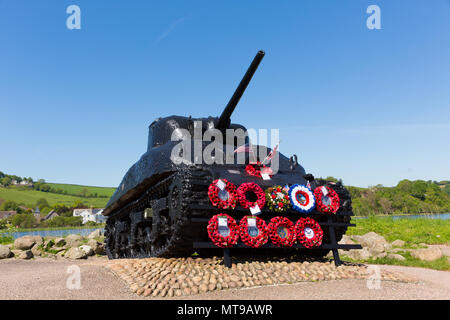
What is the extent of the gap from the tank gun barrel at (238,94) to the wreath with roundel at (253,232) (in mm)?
3415

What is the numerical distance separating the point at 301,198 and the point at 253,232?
151 centimetres

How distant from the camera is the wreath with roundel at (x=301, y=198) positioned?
25.5ft

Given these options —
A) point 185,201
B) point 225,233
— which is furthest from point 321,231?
point 185,201

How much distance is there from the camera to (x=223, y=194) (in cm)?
704

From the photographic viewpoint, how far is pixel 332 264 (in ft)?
25.5

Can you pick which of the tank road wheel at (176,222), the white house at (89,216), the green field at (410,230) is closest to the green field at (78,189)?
the white house at (89,216)

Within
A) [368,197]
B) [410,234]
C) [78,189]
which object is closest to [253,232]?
[410,234]

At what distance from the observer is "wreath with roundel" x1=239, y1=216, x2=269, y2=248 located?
279 inches

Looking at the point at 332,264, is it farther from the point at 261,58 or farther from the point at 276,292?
the point at 261,58

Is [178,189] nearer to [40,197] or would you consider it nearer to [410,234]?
[410,234]

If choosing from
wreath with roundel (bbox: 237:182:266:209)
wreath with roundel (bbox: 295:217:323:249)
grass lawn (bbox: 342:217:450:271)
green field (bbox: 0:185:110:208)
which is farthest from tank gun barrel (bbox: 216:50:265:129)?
green field (bbox: 0:185:110:208)

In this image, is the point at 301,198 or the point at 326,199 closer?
the point at 301,198
